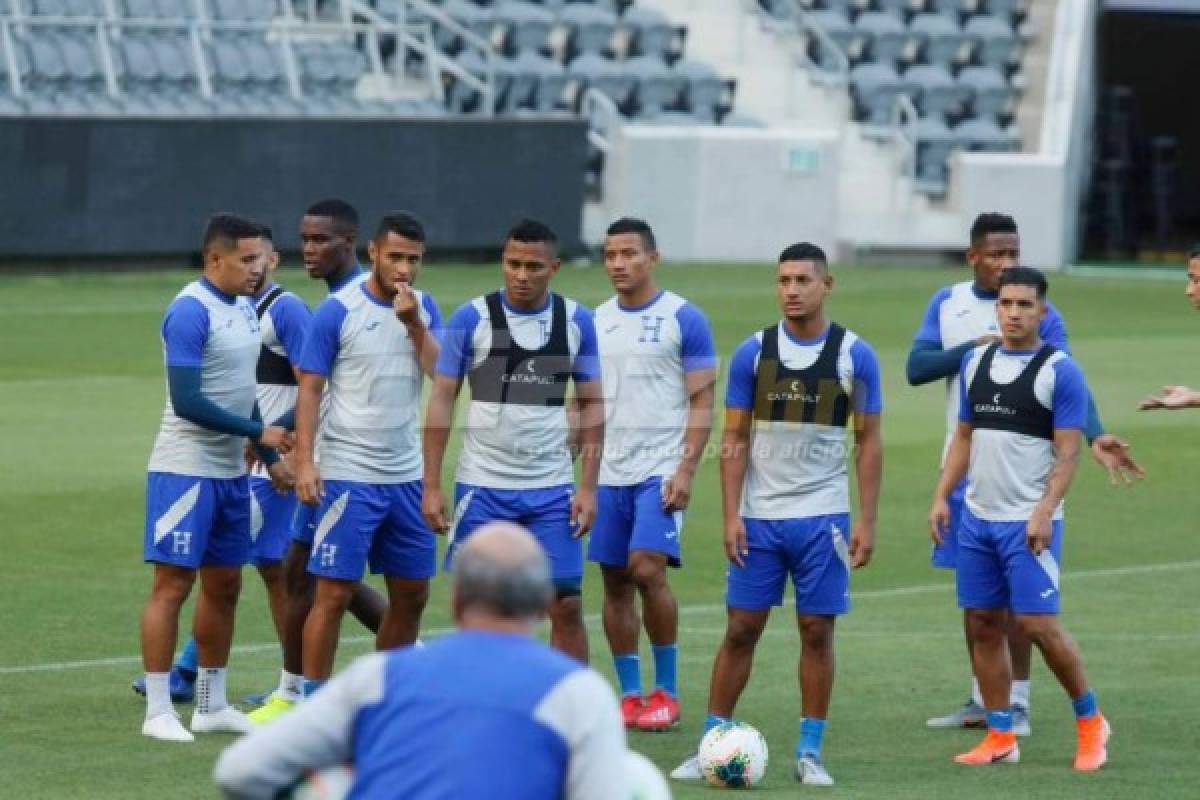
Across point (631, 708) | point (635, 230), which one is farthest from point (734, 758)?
point (635, 230)

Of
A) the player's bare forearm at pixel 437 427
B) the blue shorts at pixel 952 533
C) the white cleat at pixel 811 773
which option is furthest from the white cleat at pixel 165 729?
the blue shorts at pixel 952 533

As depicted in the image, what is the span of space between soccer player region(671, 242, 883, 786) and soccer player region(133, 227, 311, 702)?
2137 mm

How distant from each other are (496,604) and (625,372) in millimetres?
6049

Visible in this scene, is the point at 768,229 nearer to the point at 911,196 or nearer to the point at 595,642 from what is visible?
the point at 911,196

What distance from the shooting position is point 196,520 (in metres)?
10.2

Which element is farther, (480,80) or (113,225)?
(480,80)

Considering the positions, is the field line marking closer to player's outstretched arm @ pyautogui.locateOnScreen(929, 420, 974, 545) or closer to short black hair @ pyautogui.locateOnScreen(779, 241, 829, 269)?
player's outstretched arm @ pyautogui.locateOnScreen(929, 420, 974, 545)

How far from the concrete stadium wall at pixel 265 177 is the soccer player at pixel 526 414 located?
18050mm

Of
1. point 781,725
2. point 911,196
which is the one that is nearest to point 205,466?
point 781,725

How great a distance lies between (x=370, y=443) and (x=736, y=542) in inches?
61.1

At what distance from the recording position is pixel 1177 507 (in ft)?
57.1

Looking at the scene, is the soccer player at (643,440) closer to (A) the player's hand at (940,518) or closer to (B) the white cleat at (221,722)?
(A) the player's hand at (940,518)

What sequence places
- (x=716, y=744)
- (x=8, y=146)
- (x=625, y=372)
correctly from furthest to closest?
1. (x=8, y=146)
2. (x=625, y=372)
3. (x=716, y=744)

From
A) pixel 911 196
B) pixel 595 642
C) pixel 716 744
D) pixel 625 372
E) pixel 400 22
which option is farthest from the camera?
pixel 911 196
